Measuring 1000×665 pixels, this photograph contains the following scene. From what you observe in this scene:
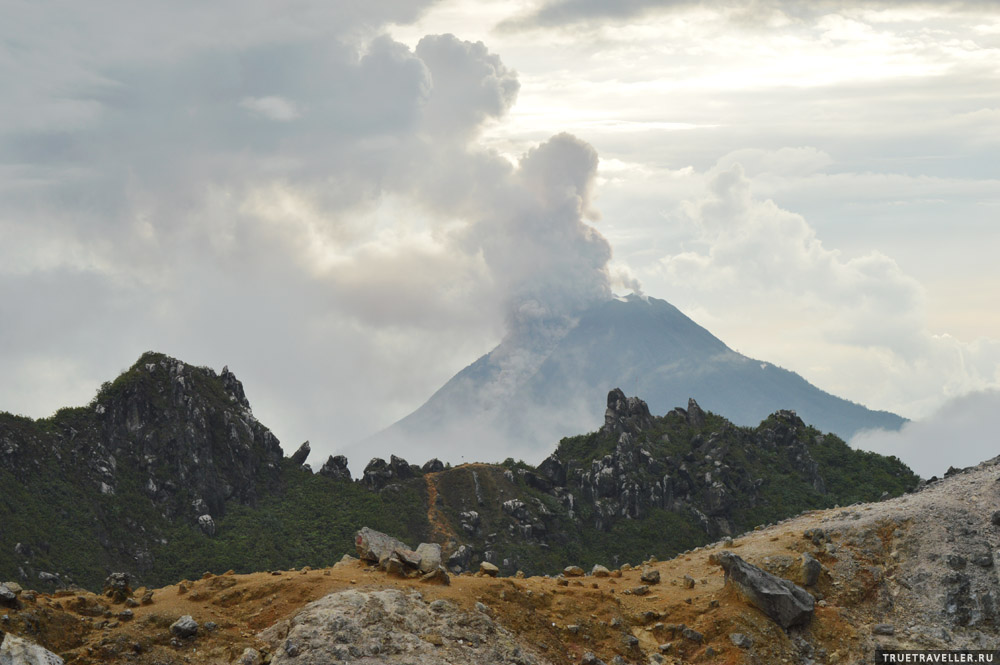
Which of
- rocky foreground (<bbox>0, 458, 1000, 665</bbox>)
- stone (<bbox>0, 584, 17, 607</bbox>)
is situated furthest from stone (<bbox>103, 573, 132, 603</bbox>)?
stone (<bbox>0, 584, 17, 607</bbox>)

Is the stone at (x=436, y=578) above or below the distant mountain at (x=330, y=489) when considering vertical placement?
below

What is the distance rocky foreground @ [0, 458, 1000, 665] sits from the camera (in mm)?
30828

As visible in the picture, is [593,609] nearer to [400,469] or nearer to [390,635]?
[390,635]

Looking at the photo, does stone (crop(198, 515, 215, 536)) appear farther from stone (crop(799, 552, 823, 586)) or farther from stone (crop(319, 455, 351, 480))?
stone (crop(799, 552, 823, 586))

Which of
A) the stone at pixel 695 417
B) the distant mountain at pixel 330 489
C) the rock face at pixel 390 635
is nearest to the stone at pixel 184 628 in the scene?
the rock face at pixel 390 635

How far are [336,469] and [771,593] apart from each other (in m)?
72.4

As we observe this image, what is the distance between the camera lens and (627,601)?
3938 cm

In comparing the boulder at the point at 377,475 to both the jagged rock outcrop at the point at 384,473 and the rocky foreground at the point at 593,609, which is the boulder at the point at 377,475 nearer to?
the jagged rock outcrop at the point at 384,473

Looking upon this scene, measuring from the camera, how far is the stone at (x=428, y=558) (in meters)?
36.9

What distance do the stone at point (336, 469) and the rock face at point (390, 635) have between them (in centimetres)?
6913

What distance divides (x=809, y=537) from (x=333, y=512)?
60.6m

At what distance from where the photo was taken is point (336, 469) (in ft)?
333

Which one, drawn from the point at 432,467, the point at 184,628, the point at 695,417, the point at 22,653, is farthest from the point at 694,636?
the point at 695,417

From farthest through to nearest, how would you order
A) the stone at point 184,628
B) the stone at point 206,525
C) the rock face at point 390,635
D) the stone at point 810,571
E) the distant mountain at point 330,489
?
the stone at point 206,525, the distant mountain at point 330,489, the stone at point 810,571, the stone at point 184,628, the rock face at point 390,635
